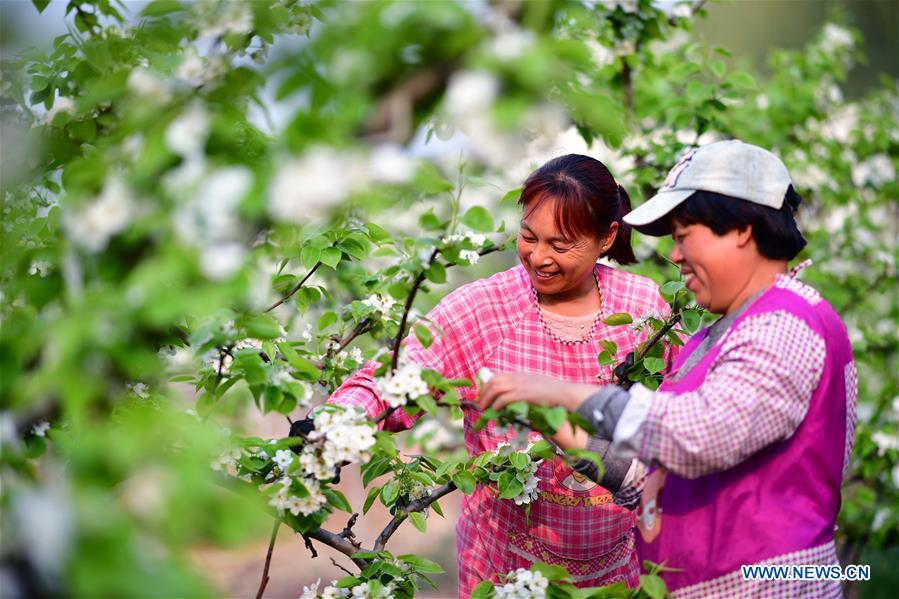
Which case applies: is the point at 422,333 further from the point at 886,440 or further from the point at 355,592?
the point at 886,440

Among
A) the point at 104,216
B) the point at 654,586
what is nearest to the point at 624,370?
the point at 654,586

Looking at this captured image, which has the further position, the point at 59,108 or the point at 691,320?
the point at 691,320

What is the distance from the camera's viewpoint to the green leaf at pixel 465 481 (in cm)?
248

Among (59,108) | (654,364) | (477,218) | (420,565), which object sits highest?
(59,108)

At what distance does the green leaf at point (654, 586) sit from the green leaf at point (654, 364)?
27.0 inches

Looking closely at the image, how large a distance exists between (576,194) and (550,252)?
178mm

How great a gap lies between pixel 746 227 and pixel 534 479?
0.93m

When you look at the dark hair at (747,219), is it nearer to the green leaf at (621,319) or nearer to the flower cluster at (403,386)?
the green leaf at (621,319)

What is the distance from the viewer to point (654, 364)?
255 centimetres

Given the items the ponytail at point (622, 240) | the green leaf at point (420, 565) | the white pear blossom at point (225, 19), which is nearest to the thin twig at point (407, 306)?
the white pear blossom at point (225, 19)

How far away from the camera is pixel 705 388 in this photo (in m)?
1.85

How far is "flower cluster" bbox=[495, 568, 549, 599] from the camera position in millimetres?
2162

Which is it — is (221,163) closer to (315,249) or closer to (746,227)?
(746,227)

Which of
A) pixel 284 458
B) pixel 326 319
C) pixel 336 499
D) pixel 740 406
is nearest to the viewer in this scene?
pixel 740 406
